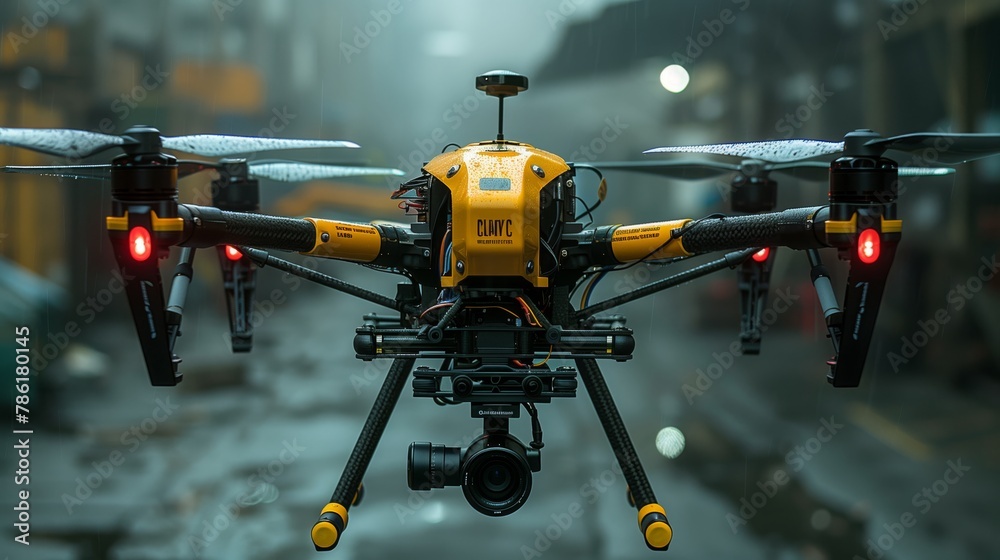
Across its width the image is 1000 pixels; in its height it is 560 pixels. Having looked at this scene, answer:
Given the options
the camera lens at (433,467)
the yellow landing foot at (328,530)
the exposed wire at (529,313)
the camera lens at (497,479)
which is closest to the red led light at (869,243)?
the exposed wire at (529,313)

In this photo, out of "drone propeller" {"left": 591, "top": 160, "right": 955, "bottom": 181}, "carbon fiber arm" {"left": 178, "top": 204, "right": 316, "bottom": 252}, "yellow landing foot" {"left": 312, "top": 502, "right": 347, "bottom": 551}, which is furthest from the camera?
"drone propeller" {"left": 591, "top": 160, "right": 955, "bottom": 181}

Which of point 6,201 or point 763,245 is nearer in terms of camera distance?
point 763,245

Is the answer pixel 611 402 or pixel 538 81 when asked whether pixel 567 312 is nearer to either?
pixel 611 402

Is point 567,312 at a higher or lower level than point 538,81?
lower

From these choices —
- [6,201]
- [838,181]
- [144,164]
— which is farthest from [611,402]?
[6,201]

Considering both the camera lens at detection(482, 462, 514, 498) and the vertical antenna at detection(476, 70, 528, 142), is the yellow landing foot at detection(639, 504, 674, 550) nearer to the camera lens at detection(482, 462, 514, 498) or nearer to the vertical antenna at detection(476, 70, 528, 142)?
the camera lens at detection(482, 462, 514, 498)

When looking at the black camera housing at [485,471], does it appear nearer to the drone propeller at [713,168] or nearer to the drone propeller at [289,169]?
the drone propeller at [289,169]

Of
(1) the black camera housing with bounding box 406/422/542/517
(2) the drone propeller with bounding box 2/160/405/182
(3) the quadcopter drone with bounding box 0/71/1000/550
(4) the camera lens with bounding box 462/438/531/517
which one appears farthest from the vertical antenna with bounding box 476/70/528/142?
(4) the camera lens with bounding box 462/438/531/517

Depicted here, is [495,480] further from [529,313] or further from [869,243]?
[869,243]
